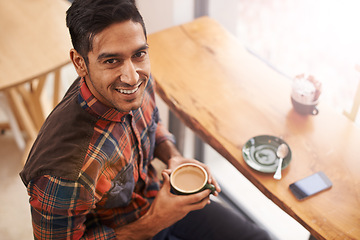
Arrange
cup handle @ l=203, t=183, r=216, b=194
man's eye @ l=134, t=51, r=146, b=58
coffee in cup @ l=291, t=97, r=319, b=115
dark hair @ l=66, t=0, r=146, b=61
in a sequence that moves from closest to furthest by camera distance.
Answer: dark hair @ l=66, t=0, r=146, b=61, man's eye @ l=134, t=51, r=146, b=58, cup handle @ l=203, t=183, r=216, b=194, coffee in cup @ l=291, t=97, r=319, b=115

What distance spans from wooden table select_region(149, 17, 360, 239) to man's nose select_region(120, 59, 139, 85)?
0.44 m

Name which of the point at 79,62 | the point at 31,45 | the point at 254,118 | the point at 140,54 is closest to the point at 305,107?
the point at 254,118

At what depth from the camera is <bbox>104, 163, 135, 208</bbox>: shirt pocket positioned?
3.91ft

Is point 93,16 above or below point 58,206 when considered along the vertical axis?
above

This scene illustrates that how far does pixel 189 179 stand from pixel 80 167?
1.11 ft

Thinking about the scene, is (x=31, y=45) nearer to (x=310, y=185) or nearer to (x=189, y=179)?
(x=189, y=179)

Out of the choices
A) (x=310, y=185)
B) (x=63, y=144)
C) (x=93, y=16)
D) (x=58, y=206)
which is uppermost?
(x=93, y=16)

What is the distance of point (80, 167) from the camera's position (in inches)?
41.8

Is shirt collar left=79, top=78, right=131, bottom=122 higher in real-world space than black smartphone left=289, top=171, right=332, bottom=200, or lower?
higher

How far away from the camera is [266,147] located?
4.42ft

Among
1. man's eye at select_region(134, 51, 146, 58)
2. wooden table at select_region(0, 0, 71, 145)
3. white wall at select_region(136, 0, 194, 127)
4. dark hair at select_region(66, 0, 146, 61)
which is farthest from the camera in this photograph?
white wall at select_region(136, 0, 194, 127)

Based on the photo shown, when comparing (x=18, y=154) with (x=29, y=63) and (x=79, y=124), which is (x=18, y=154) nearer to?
(x=29, y=63)

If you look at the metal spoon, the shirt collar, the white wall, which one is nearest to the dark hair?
the shirt collar

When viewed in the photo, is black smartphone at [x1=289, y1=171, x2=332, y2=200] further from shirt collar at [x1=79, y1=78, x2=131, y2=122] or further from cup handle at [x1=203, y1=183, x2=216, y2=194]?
shirt collar at [x1=79, y1=78, x2=131, y2=122]
